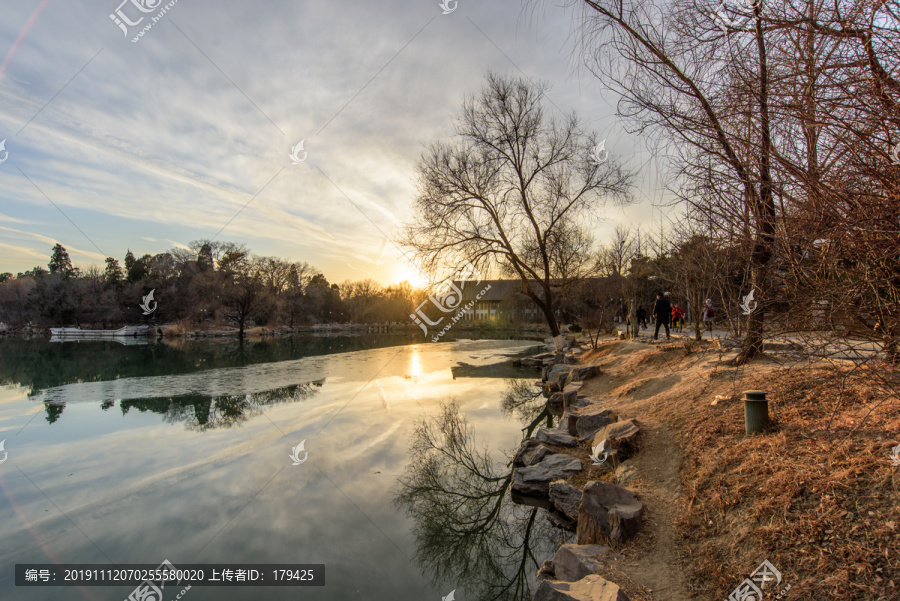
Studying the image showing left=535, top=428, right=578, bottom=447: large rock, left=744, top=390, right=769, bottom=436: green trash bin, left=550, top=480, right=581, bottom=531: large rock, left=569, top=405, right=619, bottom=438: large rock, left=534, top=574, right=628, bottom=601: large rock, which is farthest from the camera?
left=569, top=405, right=619, bottom=438: large rock

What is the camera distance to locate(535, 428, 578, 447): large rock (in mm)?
8156

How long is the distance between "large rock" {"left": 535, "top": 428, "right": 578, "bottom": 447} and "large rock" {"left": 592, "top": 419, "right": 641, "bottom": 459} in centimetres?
91

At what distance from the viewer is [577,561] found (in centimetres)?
409

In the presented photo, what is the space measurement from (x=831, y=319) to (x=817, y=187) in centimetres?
112

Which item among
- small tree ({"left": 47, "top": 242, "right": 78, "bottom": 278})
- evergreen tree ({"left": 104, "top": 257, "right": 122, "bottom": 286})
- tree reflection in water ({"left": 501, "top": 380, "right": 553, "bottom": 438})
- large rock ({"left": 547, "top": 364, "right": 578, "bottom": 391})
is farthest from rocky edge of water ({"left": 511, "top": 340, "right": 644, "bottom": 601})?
small tree ({"left": 47, "top": 242, "right": 78, "bottom": 278})

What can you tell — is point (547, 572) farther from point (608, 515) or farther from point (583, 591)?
point (583, 591)

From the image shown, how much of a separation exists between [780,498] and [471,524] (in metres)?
3.96

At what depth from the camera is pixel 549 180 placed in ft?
59.9

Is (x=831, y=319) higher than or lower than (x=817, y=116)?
lower

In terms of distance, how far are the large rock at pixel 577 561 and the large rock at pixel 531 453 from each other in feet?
10.9

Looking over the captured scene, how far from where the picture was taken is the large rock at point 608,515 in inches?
172

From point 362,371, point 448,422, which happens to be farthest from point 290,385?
point 448,422

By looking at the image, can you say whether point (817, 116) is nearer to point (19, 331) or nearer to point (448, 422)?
point (448, 422)

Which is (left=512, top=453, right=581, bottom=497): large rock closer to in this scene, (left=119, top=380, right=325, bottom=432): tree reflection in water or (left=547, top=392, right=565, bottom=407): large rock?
(left=547, top=392, right=565, bottom=407): large rock
